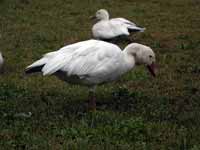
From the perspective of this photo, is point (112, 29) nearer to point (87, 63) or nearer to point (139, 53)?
point (139, 53)

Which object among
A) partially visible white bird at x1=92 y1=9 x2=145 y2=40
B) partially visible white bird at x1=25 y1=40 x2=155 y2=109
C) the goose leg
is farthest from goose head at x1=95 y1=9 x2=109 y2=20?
the goose leg

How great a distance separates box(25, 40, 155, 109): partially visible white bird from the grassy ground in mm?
394

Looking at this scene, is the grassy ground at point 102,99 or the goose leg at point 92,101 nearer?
the grassy ground at point 102,99

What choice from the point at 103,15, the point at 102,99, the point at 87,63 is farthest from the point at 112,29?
the point at 87,63

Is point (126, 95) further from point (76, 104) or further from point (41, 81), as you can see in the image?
point (41, 81)

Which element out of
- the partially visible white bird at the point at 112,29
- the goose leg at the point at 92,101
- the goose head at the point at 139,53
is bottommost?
the partially visible white bird at the point at 112,29

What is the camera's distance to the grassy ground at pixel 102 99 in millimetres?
6426

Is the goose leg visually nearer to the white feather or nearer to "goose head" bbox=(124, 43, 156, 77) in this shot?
the white feather

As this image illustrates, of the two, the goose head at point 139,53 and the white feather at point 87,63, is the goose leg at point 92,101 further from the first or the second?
the goose head at point 139,53

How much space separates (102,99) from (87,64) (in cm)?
95

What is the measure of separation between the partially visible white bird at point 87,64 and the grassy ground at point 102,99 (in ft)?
1.29

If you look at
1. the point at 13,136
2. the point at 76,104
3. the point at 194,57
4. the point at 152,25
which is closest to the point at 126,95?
the point at 76,104

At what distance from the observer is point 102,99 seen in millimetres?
8320

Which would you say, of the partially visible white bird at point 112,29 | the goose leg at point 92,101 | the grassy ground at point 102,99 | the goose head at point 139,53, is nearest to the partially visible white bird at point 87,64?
the goose leg at point 92,101
